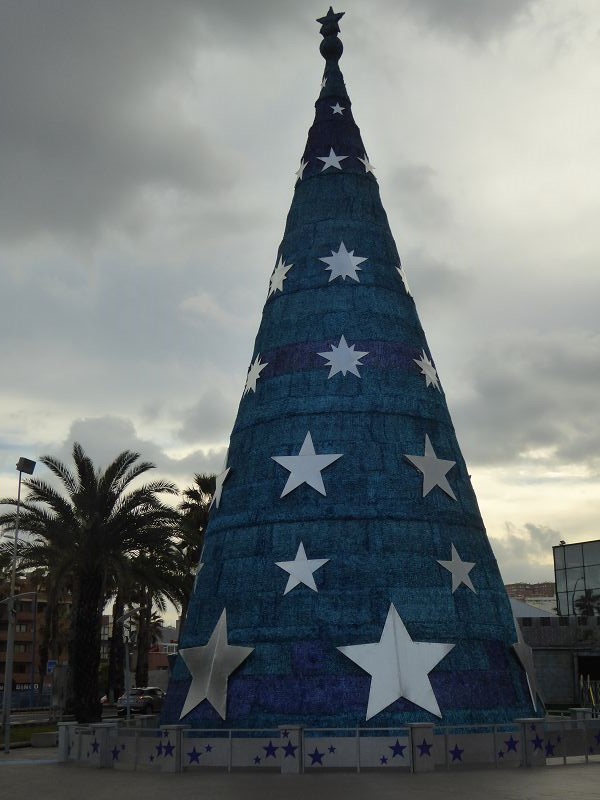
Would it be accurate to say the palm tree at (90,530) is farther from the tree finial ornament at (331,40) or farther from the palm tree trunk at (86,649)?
the tree finial ornament at (331,40)

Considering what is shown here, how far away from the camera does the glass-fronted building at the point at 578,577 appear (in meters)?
60.4

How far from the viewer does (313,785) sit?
14961 mm

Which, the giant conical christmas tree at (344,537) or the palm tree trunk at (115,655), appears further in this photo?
the palm tree trunk at (115,655)

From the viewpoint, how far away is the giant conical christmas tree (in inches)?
750

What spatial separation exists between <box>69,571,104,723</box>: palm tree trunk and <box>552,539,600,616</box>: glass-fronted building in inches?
1476

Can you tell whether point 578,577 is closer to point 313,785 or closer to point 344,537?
point 344,537

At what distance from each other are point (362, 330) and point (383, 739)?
996 cm

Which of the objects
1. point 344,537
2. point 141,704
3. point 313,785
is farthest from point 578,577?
point 313,785

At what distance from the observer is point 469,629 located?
2006cm

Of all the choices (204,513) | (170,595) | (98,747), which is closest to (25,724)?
(170,595)

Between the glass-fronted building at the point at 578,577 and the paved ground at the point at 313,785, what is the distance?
45.1 metres

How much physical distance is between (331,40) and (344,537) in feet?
51.1

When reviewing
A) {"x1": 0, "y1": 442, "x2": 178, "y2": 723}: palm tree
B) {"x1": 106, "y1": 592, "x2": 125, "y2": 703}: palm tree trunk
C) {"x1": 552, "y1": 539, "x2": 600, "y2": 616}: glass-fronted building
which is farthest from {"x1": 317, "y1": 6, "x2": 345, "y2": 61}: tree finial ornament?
{"x1": 552, "y1": 539, "x2": 600, "y2": 616}: glass-fronted building

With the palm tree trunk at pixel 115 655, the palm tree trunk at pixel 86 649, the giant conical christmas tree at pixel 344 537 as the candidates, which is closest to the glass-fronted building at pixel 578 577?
the palm tree trunk at pixel 115 655
